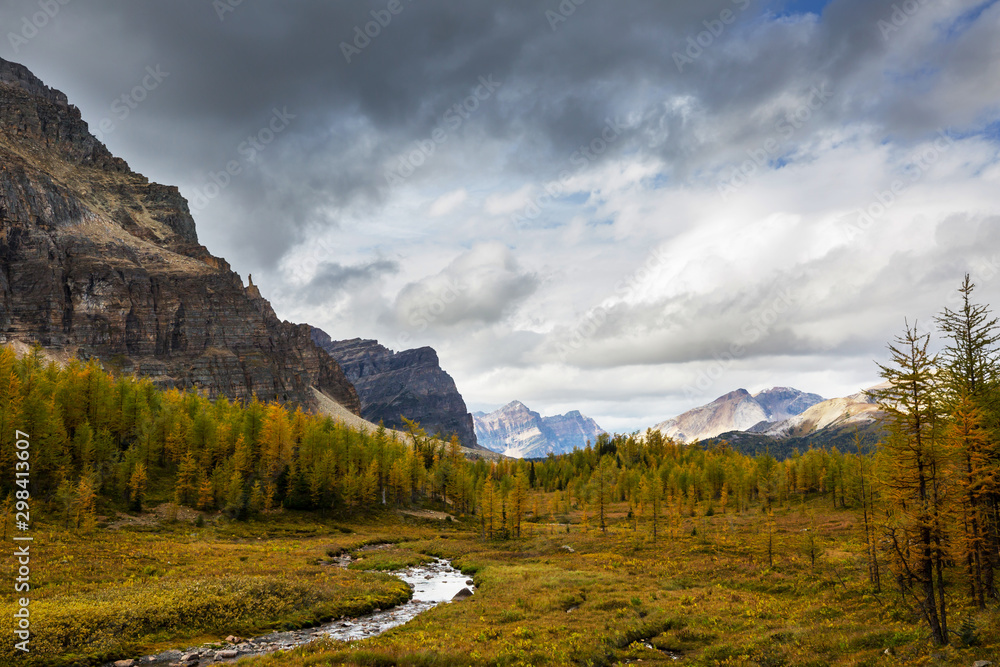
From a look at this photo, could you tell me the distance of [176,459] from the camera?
81312 mm

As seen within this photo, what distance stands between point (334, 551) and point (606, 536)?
42710mm

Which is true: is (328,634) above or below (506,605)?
above

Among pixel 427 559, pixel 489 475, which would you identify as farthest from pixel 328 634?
pixel 489 475

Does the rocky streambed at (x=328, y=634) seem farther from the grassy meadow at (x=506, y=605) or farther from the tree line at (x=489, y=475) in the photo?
the tree line at (x=489, y=475)

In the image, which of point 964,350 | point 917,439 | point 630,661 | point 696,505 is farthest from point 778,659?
point 696,505

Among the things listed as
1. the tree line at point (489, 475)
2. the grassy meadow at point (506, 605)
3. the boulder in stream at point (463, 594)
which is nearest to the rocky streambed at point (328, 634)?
the boulder in stream at point (463, 594)

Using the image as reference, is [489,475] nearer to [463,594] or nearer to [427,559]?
[427,559]

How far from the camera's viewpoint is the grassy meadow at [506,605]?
22969mm

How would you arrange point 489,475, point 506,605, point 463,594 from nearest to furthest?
point 506,605
point 463,594
point 489,475

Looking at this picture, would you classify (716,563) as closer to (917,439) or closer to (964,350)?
(964,350)

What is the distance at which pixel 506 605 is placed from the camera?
116ft

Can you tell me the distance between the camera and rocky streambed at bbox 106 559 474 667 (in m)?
24.1

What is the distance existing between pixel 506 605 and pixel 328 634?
42.0ft

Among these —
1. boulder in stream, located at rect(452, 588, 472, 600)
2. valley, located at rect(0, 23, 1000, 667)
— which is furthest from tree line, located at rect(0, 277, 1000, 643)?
boulder in stream, located at rect(452, 588, 472, 600)
